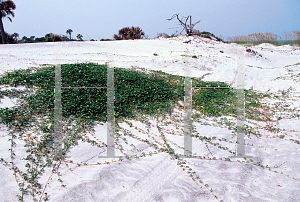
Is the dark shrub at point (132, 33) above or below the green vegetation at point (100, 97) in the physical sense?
above

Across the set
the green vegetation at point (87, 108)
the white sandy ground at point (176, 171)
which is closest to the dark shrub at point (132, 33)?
the green vegetation at point (87, 108)

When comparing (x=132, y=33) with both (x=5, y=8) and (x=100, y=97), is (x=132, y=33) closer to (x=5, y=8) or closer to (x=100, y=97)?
(x=5, y=8)

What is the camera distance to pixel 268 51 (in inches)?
709

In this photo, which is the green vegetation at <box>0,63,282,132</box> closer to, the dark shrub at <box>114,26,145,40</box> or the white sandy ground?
the white sandy ground

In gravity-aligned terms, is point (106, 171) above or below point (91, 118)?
below

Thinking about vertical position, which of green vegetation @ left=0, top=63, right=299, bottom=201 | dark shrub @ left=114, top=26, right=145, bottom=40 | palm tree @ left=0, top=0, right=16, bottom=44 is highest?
palm tree @ left=0, top=0, right=16, bottom=44

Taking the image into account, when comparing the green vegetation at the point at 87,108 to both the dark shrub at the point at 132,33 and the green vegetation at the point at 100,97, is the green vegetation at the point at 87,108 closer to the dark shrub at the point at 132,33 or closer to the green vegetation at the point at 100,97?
the green vegetation at the point at 100,97

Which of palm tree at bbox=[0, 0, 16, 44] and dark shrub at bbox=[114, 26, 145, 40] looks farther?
dark shrub at bbox=[114, 26, 145, 40]

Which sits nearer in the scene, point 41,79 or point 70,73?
point 41,79

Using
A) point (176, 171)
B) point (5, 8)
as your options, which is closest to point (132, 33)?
point (5, 8)

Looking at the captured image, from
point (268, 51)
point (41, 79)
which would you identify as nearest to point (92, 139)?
point (41, 79)

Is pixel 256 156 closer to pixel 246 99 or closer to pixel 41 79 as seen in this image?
pixel 246 99

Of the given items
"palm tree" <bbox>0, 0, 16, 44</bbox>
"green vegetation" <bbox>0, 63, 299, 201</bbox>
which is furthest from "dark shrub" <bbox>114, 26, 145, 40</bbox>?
"green vegetation" <bbox>0, 63, 299, 201</bbox>

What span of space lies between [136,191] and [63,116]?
245 cm
